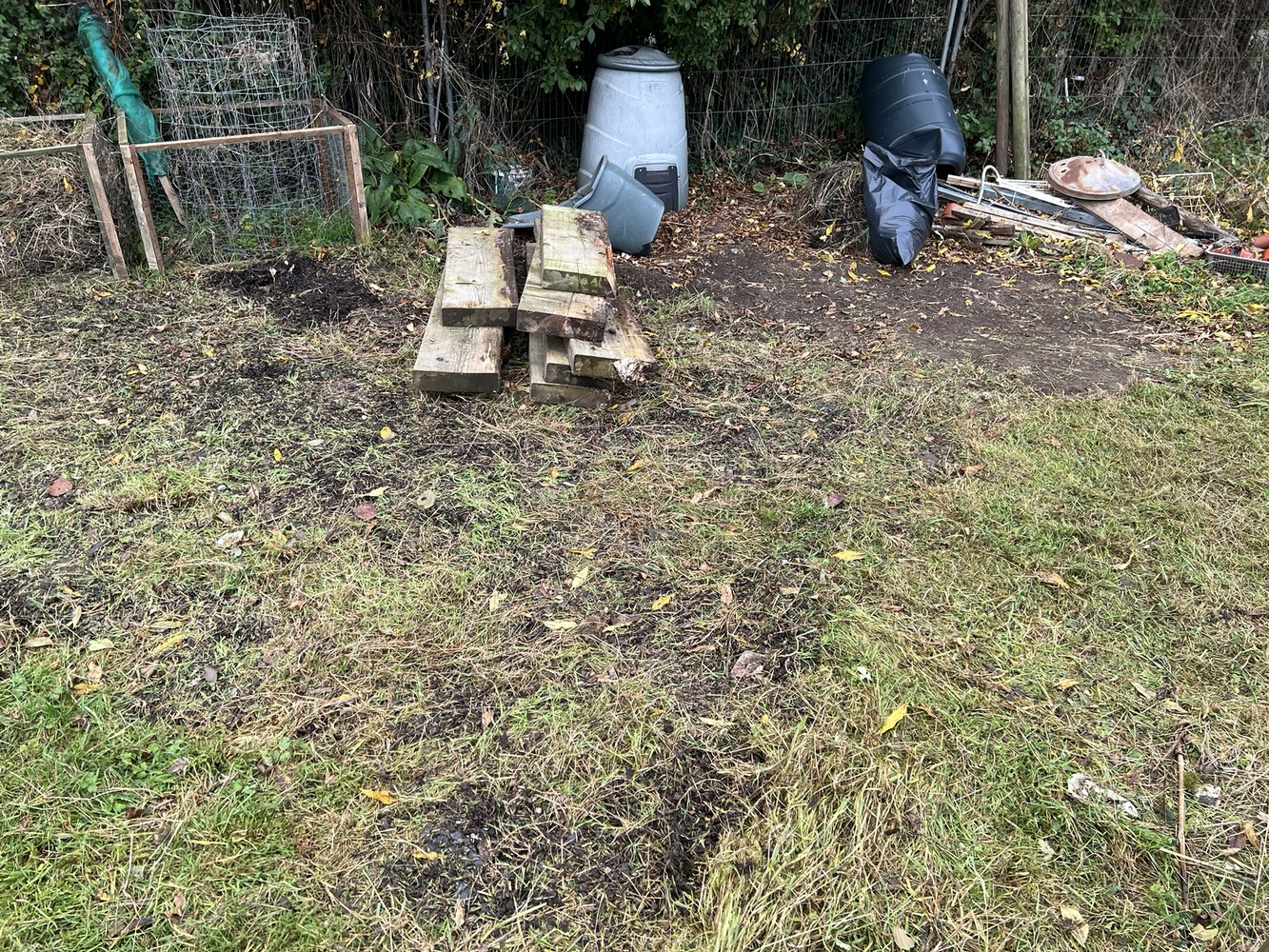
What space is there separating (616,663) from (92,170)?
381 centimetres

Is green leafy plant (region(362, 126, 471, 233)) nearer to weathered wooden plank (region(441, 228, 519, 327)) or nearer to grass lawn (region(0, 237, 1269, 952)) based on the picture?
weathered wooden plank (region(441, 228, 519, 327))

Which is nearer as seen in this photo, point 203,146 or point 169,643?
point 169,643

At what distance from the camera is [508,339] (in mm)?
4059

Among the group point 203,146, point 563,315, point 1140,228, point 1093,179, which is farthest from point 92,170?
point 1140,228

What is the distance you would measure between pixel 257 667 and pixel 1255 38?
9.80m

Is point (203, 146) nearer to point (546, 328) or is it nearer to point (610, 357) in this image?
point (546, 328)

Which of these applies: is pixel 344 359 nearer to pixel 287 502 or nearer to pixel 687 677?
pixel 287 502

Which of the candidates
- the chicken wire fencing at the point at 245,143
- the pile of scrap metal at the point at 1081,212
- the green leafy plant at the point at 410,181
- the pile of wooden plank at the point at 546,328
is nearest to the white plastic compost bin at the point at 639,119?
the green leafy plant at the point at 410,181

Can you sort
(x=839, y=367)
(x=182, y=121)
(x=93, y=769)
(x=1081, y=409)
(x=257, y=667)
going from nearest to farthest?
(x=93, y=769) → (x=257, y=667) → (x=1081, y=409) → (x=839, y=367) → (x=182, y=121)

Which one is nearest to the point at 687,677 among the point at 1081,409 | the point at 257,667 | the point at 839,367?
the point at 257,667

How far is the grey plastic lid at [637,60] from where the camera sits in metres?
5.61

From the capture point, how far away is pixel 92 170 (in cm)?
420

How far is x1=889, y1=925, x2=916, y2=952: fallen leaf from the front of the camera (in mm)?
1808

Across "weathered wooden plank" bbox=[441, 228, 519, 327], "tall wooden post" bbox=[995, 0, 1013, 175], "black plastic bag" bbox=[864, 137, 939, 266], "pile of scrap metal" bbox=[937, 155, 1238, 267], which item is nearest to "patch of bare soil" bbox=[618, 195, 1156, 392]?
"black plastic bag" bbox=[864, 137, 939, 266]
